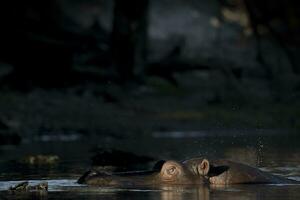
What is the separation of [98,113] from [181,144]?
14.1 ft

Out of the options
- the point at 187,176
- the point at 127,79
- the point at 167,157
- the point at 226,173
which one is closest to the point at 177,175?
the point at 187,176

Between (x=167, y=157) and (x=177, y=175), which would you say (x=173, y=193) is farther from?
(x=167, y=157)

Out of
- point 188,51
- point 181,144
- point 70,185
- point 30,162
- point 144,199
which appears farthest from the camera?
point 188,51

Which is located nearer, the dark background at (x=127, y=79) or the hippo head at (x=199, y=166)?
the hippo head at (x=199, y=166)

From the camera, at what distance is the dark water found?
39.3 ft

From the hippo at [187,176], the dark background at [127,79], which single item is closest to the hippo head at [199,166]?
the hippo at [187,176]

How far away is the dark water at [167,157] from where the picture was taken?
11984 millimetres

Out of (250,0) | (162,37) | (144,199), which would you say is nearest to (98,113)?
(250,0)

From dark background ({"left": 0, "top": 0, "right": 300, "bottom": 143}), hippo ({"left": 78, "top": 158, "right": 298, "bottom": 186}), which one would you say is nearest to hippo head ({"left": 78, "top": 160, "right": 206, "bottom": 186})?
hippo ({"left": 78, "top": 158, "right": 298, "bottom": 186})

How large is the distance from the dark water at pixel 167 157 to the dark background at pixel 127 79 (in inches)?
37.6

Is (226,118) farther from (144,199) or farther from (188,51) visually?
(144,199)

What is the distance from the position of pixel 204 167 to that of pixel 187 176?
173 mm

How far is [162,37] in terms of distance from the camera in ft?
111

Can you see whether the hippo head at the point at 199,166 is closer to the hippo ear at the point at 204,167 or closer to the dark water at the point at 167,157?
the hippo ear at the point at 204,167
